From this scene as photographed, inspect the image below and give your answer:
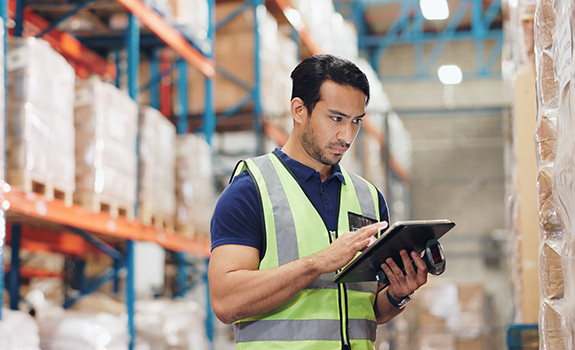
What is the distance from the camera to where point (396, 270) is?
258 centimetres

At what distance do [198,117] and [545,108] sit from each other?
23.4 ft

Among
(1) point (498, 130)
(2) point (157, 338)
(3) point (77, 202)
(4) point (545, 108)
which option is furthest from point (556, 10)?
(1) point (498, 130)

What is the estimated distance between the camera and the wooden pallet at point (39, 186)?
4680 millimetres

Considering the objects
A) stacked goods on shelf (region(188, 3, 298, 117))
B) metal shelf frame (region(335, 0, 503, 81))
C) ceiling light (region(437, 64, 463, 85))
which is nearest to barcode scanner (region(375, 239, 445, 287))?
stacked goods on shelf (region(188, 3, 298, 117))

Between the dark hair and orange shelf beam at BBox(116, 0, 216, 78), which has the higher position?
orange shelf beam at BBox(116, 0, 216, 78)

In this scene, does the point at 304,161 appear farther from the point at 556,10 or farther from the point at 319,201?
the point at 556,10

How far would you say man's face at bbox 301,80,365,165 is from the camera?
103 inches

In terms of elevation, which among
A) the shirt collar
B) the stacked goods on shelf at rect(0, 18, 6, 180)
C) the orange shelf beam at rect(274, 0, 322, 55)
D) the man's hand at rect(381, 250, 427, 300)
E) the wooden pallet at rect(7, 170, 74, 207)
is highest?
the orange shelf beam at rect(274, 0, 322, 55)

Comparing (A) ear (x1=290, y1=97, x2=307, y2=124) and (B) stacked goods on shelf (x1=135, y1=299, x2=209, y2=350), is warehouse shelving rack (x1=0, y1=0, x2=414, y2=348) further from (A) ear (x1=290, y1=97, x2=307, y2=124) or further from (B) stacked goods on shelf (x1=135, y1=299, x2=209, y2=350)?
(A) ear (x1=290, y1=97, x2=307, y2=124)

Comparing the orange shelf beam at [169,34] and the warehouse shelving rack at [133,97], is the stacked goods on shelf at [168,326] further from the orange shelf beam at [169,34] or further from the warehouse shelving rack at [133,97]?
the orange shelf beam at [169,34]

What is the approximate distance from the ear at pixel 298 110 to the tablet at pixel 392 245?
0.57m

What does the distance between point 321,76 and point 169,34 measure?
16.9ft

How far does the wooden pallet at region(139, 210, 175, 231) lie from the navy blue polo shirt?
13.8 feet

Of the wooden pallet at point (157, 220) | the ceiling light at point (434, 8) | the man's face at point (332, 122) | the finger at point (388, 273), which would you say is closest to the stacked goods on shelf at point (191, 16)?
the wooden pallet at point (157, 220)
